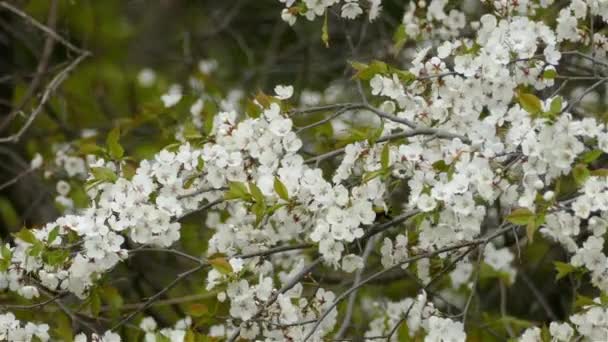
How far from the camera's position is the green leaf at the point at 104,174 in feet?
11.2

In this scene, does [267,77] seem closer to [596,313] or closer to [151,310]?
[151,310]

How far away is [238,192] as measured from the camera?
10.6 ft

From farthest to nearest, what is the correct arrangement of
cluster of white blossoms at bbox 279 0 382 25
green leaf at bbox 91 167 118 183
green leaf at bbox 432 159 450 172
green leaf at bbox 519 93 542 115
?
1. cluster of white blossoms at bbox 279 0 382 25
2. green leaf at bbox 91 167 118 183
3. green leaf at bbox 432 159 450 172
4. green leaf at bbox 519 93 542 115

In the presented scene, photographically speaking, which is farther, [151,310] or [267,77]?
[267,77]

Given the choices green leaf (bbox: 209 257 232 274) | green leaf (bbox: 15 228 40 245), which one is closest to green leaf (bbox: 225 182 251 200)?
green leaf (bbox: 209 257 232 274)

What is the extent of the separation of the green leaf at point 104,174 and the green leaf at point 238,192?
395mm

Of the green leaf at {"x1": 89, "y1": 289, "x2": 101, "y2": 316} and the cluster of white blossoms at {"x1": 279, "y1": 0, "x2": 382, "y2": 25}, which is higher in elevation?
the cluster of white blossoms at {"x1": 279, "y1": 0, "x2": 382, "y2": 25}

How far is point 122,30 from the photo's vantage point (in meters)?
7.31

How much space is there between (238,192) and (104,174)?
465mm

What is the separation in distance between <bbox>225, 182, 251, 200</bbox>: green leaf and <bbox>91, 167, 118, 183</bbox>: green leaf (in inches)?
15.6

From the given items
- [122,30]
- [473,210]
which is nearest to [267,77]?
[122,30]

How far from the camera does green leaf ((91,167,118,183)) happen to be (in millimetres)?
3402

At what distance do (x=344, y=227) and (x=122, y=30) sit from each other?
4.52 meters

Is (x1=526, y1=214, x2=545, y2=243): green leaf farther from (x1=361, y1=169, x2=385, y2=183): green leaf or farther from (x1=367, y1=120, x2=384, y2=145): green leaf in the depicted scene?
(x1=367, y1=120, x2=384, y2=145): green leaf
